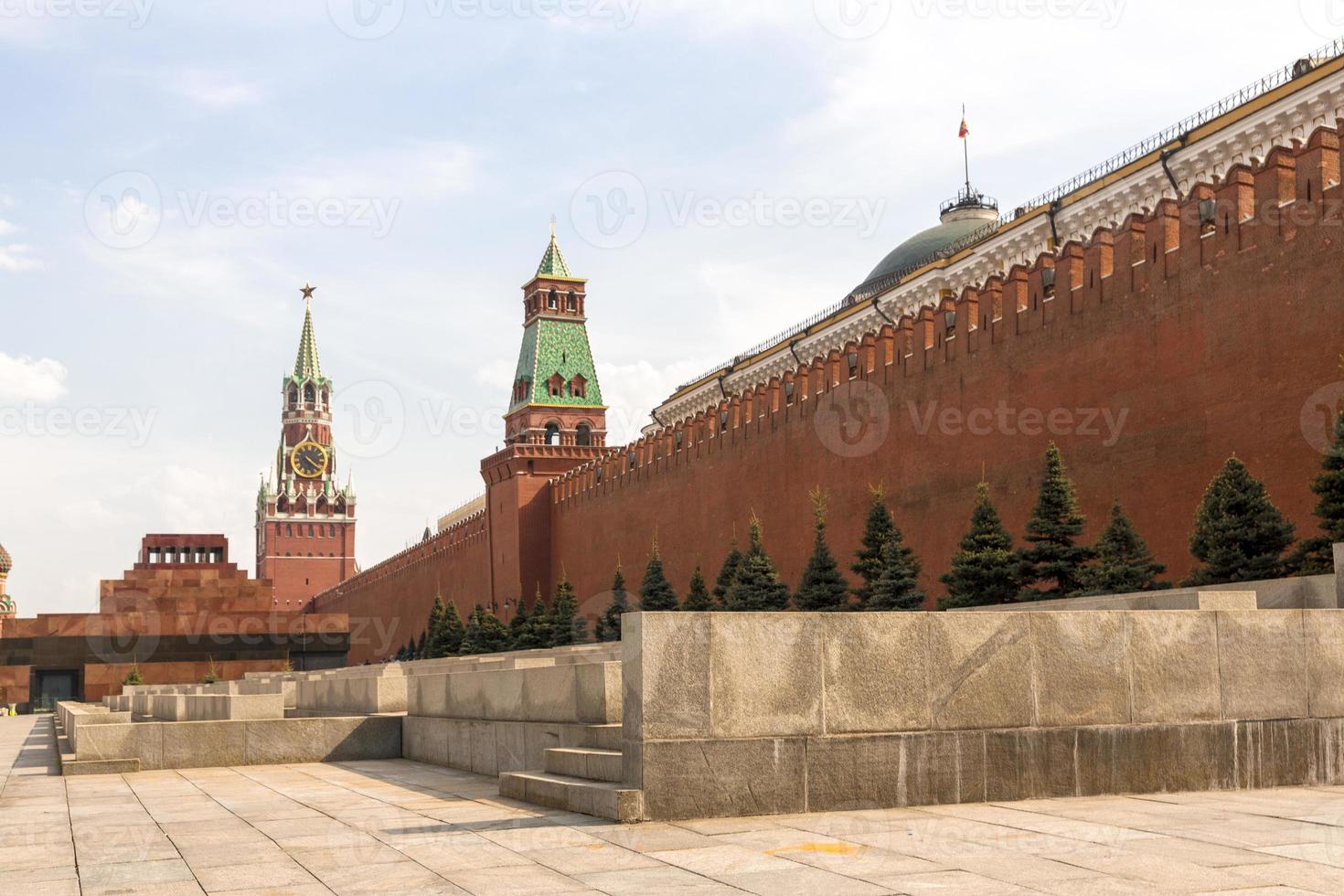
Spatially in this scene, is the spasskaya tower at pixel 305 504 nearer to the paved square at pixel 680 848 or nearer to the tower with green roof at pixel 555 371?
the tower with green roof at pixel 555 371

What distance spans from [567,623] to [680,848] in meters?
31.2

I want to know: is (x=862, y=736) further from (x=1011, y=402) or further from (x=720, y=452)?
(x=720, y=452)

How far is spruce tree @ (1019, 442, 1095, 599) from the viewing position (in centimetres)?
1772

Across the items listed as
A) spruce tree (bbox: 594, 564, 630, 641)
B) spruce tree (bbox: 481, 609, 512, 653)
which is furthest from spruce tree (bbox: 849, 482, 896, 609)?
spruce tree (bbox: 481, 609, 512, 653)

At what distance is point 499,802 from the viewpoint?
679 centimetres

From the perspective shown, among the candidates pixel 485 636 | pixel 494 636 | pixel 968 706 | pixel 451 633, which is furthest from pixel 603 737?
pixel 451 633

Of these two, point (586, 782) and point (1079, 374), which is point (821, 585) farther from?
point (586, 782)

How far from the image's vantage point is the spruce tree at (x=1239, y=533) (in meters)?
14.4

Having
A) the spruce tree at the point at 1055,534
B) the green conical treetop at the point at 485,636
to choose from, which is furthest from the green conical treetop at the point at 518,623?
the spruce tree at the point at 1055,534

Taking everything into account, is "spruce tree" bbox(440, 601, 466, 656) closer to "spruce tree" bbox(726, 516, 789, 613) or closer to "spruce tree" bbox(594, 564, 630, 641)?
"spruce tree" bbox(594, 564, 630, 641)

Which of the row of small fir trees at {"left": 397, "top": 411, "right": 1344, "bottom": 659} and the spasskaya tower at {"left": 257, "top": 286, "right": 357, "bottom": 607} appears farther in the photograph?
the spasskaya tower at {"left": 257, "top": 286, "right": 357, "bottom": 607}

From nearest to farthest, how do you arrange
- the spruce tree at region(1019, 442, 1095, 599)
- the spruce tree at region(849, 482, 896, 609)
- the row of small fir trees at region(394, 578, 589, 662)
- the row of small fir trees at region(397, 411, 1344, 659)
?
the row of small fir trees at region(397, 411, 1344, 659) < the spruce tree at region(1019, 442, 1095, 599) < the spruce tree at region(849, 482, 896, 609) < the row of small fir trees at region(394, 578, 589, 662)

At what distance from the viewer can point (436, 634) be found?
44.0 meters

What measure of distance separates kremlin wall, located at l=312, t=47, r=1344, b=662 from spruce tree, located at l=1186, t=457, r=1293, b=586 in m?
0.89
